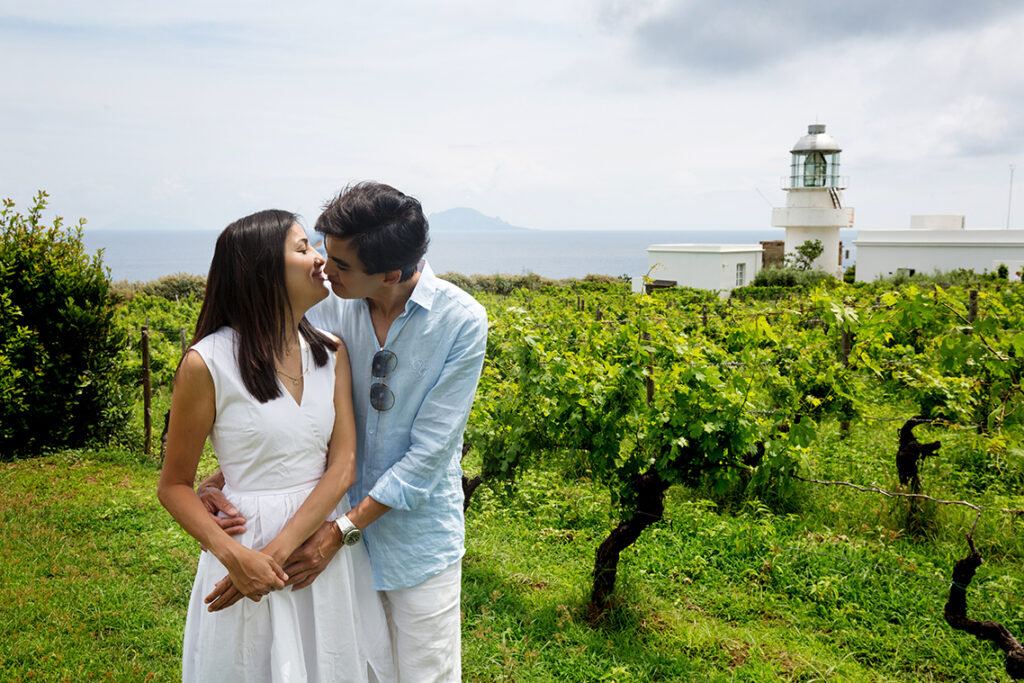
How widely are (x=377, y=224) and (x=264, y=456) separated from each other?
26.5 inches

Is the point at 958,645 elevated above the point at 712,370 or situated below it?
below

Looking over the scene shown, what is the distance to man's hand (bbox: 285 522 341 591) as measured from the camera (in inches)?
74.7

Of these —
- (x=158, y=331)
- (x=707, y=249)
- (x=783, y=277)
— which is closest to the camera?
(x=158, y=331)

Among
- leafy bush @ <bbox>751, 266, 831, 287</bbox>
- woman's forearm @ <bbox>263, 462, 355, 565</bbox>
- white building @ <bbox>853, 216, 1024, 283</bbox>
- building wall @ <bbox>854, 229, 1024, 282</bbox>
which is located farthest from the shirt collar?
building wall @ <bbox>854, 229, 1024, 282</bbox>

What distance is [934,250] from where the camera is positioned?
3086 cm

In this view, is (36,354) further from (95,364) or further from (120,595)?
(120,595)

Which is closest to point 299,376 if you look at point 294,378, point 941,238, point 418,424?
point 294,378

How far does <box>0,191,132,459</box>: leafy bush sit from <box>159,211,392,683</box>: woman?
5369 mm

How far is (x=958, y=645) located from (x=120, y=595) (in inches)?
167

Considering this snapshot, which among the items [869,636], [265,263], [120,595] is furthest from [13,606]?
[869,636]

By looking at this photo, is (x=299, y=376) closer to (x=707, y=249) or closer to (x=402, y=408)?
(x=402, y=408)

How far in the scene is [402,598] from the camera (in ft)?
6.91

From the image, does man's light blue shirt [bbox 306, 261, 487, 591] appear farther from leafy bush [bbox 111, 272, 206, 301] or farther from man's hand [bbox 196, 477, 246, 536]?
leafy bush [bbox 111, 272, 206, 301]

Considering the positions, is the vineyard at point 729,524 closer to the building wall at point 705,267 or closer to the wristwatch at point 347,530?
the wristwatch at point 347,530
